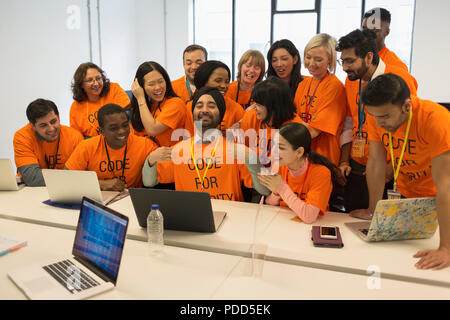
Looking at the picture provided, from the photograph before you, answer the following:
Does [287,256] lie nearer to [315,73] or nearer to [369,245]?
[369,245]

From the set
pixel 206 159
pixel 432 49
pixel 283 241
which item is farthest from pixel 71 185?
pixel 432 49

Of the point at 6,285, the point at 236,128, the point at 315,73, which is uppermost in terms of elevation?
the point at 315,73

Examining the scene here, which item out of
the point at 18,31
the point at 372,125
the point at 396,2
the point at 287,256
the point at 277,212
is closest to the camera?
the point at 287,256

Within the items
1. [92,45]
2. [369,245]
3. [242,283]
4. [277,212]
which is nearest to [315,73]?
[277,212]

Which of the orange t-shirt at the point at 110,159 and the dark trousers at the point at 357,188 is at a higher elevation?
the orange t-shirt at the point at 110,159

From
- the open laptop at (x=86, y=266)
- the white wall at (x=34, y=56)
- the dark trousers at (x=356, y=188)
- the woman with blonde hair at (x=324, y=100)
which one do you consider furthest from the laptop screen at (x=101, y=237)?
the white wall at (x=34, y=56)

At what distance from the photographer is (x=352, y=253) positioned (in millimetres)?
1628

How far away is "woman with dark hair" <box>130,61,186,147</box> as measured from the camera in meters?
2.78

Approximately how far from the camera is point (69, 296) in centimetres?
130

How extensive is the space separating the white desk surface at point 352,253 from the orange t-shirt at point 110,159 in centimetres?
115

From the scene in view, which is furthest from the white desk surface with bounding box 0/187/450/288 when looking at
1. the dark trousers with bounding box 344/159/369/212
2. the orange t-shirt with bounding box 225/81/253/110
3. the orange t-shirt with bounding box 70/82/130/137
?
the orange t-shirt with bounding box 225/81/253/110

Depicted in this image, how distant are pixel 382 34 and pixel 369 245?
1.65 m

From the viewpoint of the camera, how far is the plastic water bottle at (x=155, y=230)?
5.53 feet

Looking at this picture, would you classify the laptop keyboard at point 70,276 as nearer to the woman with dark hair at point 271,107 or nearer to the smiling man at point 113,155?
the smiling man at point 113,155
